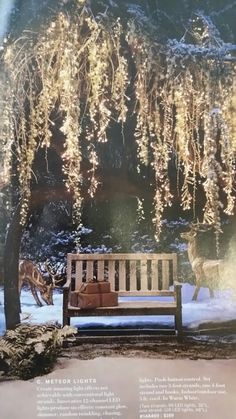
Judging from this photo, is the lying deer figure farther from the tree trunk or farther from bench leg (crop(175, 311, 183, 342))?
the tree trunk

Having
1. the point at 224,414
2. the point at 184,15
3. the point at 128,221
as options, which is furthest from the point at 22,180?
the point at 224,414

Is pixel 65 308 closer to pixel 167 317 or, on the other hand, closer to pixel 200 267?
pixel 167 317

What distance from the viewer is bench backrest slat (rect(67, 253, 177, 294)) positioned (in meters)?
2.43

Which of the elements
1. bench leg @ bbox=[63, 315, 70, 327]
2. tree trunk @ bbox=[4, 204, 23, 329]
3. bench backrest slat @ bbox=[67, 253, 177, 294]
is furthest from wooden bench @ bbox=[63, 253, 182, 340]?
tree trunk @ bbox=[4, 204, 23, 329]

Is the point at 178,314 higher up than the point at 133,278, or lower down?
lower down

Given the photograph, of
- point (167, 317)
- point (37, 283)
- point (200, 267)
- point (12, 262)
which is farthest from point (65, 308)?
point (200, 267)

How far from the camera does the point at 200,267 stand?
8.11ft

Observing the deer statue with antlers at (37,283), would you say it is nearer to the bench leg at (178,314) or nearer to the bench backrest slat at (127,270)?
the bench backrest slat at (127,270)

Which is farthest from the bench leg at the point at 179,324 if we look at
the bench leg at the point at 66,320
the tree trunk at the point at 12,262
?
the tree trunk at the point at 12,262

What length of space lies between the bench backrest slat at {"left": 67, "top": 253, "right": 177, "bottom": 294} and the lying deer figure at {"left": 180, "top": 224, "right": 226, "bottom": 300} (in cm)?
9

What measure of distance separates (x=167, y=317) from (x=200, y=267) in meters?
0.27

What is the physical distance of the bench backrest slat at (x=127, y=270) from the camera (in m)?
2.43

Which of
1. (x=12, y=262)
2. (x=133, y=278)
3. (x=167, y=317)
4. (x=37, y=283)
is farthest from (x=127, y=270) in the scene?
(x=12, y=262)

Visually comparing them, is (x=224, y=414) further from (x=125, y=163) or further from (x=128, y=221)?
(x=125, y=163)
